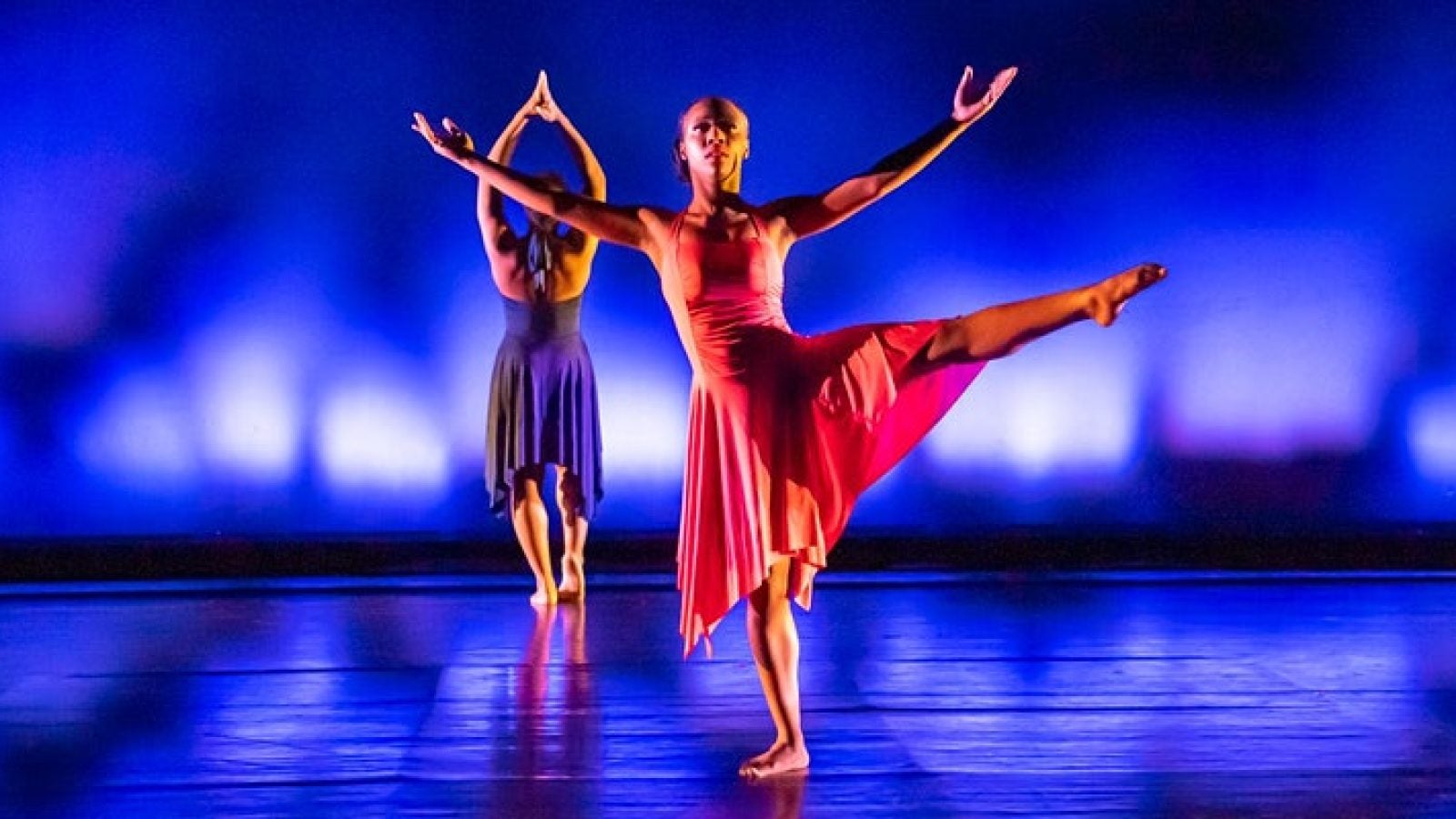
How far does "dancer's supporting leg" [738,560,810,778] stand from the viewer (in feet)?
11.2

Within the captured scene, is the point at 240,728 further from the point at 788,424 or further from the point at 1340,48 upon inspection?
the point at 1340,48

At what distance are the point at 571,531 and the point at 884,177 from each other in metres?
3.07

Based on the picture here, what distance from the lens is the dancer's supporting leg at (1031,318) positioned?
9.78ft

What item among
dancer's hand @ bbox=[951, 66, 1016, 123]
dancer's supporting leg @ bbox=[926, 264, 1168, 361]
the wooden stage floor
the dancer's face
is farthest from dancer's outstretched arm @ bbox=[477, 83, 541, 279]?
dancer's supporting leg @ bbox=[926, 264, 1168, 361]

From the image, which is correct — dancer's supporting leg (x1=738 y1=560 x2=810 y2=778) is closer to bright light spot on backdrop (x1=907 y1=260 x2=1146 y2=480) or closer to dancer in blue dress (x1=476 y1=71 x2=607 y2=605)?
dancer in blue dress (x1=476 y1=71 x2=607 y2=605)

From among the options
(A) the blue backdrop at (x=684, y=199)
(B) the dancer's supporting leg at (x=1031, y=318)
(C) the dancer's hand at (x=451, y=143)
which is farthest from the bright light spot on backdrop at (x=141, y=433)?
(B) the dancer's supporting leg at (x=1031, y=318)

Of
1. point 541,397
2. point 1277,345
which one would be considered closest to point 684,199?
point 541,397

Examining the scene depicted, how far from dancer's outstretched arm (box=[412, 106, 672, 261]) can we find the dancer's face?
0.43ft

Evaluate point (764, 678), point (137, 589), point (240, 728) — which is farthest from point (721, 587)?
point (137, 589)

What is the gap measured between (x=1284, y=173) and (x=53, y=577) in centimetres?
543

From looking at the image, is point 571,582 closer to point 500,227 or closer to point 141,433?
point 500,227

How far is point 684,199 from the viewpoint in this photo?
8008 mm

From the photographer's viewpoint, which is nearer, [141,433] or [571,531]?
[571,531]

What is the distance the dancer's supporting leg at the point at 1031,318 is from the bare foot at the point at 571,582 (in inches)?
128
